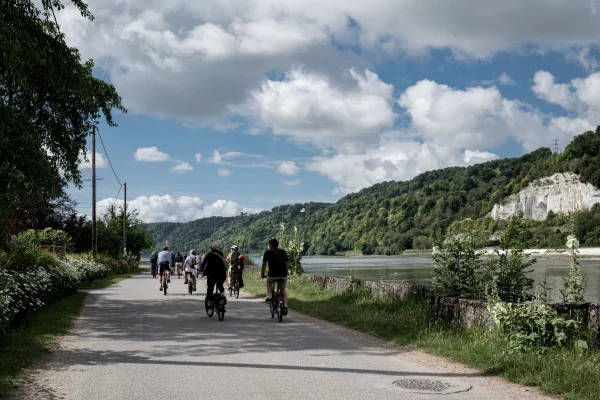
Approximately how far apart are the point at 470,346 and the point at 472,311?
1.55 m

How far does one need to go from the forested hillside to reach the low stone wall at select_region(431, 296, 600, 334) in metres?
113

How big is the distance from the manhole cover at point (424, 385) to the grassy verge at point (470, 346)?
2.87ft

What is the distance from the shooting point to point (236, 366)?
25.6 feet

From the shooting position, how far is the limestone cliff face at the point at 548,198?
14438 cm

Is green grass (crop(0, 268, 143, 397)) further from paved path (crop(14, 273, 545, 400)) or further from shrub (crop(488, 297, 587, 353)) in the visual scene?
shrub (crop(488, 297, 587, 353))

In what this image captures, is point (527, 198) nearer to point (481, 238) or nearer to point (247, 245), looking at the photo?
point (247, 245)

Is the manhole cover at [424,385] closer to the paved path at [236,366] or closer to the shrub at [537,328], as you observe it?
Result: the paved path at [236,366]

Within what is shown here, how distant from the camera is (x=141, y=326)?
12242mm

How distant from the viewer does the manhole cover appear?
659 cm

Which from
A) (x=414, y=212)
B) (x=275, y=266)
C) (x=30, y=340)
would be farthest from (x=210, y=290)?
(x=414, y=212)

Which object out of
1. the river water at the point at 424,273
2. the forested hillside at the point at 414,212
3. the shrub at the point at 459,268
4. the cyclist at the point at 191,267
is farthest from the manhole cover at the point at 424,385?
the forested hillside at the point at 414,212

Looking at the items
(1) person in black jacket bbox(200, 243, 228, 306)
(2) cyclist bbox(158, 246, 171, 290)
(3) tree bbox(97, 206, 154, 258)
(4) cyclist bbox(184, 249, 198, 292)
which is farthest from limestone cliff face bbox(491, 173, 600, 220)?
(1) person in black jacket bbox(200, 243, 228, 306)

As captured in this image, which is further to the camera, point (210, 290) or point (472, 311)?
point (210, 290)

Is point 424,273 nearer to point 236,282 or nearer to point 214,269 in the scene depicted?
point 236,282
